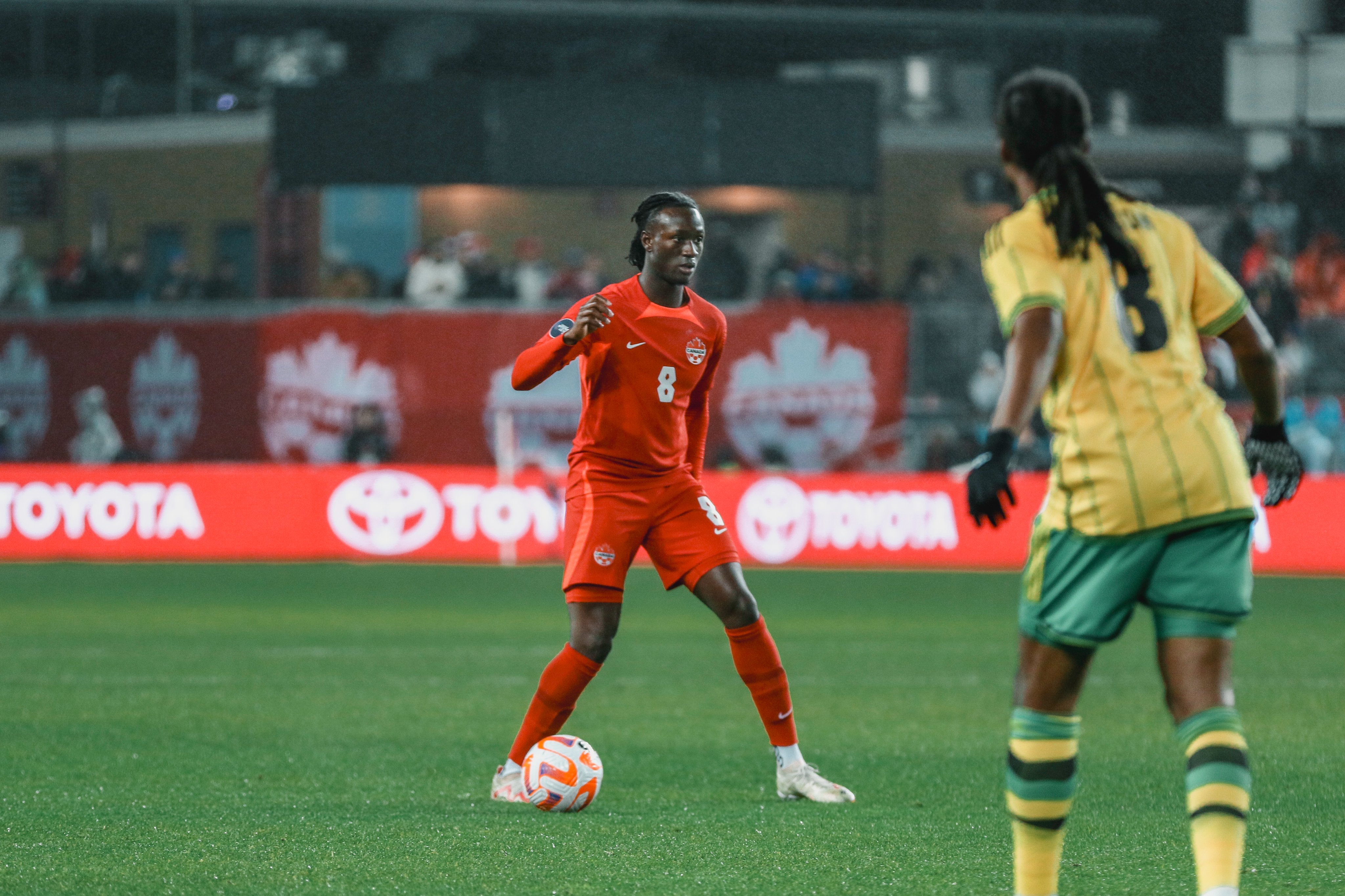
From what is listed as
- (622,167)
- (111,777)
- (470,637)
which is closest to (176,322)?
(622,167)

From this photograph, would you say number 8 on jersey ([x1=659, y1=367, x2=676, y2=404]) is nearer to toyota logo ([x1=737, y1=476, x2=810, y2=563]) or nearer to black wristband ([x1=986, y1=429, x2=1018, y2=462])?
black wristband ([x1=986, y1=429, x2=1018, y2=462])

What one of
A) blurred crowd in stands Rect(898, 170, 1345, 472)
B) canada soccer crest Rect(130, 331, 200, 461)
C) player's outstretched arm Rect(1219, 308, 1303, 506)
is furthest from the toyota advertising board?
player's outstretched arm Rect(1219, 308, 1303, 506)

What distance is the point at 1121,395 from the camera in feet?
14.4

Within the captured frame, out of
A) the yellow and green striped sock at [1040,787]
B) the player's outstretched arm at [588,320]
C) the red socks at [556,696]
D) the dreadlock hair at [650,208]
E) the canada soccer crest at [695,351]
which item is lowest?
the red socks at [556,696]

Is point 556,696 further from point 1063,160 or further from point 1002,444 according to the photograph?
point 1063,160

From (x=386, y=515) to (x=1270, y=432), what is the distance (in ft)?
54.2

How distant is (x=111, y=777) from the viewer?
7.54 m

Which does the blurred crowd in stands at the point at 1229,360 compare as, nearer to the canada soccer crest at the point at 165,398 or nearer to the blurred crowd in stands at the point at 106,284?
the canada soccer crest at the point at 165,398

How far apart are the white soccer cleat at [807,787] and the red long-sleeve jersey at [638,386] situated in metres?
1.14

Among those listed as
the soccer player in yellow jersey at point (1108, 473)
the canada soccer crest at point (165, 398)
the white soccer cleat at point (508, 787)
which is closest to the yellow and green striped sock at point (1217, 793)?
the soccer player in yellow jersey at point (1108, 473)

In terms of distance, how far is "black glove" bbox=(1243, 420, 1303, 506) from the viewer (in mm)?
4863

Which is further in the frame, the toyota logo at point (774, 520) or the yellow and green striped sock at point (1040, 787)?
the toyota logo at point (774, 520)

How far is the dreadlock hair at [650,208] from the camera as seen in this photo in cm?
675

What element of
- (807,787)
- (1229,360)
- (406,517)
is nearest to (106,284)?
(406,517)
